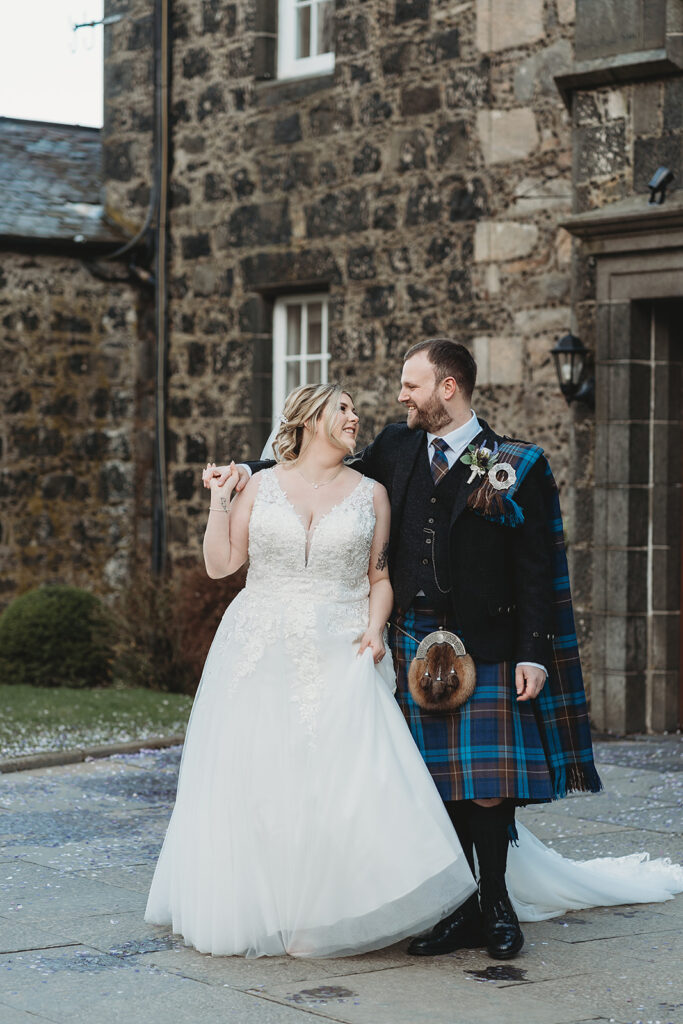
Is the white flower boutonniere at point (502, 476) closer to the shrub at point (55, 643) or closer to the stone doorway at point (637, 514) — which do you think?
the stone doorway at point (637, 514)

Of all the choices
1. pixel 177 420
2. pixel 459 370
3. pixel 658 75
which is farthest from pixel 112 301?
pixel 459 370

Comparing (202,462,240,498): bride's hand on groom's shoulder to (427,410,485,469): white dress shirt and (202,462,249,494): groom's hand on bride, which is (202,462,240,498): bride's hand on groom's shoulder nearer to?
(202,462,249,494): groom's hand on bride

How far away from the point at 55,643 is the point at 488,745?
7.83 m

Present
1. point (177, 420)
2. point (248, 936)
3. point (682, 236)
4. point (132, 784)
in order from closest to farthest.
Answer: point (248, 936) → point (132, 784) → point (682, 236) → point (177, 420)

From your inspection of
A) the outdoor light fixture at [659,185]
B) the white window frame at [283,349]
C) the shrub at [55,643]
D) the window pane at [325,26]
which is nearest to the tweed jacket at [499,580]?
the outdoor light fixture at [659,185]

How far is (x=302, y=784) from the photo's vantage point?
16.0ft

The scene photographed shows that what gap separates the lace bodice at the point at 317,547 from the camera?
201 inches

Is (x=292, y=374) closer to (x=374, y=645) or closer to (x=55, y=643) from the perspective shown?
(x=55, y=643)

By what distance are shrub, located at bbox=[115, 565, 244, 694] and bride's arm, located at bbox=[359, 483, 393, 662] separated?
19.9ft

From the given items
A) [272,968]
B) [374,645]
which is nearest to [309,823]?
[272,968]

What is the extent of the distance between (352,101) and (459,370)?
24.6 feet

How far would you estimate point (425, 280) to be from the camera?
37.9 ft

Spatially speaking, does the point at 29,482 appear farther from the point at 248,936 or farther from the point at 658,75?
the point at 248,936

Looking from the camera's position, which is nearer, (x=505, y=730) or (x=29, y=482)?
(x=505, y=730)
